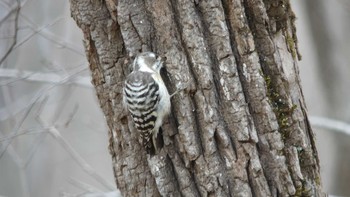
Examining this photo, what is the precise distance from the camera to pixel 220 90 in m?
3.53

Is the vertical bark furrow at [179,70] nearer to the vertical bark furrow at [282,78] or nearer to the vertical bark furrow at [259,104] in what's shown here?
the vertical bark furrow at [259,104]

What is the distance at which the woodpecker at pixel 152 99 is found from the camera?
3.56m

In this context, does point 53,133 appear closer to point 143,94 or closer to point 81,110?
point 143,94

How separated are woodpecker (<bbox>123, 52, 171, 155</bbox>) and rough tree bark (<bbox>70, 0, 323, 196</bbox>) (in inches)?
2.1

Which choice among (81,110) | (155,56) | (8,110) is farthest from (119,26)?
(81,110)

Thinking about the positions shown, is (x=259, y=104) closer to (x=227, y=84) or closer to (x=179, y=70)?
(x=227, y=84)

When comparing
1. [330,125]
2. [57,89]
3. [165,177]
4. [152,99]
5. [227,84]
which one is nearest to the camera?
[227,84]

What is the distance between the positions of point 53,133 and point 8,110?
969 mm

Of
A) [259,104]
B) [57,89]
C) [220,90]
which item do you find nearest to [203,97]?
[220,90]

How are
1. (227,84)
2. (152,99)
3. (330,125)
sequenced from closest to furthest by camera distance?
(227,84) < (152,99) < (330,125)

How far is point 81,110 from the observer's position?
10.5 m

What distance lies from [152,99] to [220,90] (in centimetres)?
42

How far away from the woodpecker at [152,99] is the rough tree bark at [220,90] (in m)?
0.05

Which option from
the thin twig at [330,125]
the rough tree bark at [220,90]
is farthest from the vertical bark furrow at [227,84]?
the thin twig at [330,125]
